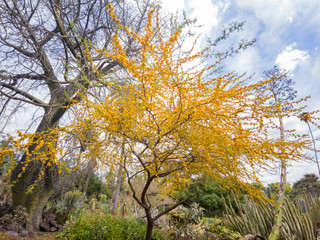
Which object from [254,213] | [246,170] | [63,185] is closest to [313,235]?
[254,213]

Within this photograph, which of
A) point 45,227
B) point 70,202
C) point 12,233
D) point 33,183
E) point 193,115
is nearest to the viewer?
point 193,115

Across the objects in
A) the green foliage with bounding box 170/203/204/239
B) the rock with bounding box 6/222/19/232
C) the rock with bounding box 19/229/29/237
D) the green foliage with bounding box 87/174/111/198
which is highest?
the green foliage with bounding box 87/174/111/198

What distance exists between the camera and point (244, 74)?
2562mm

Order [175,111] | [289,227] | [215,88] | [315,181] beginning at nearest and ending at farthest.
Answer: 1. [215,88]
2. [175,111]
3. [289,227]
4. [315,181]

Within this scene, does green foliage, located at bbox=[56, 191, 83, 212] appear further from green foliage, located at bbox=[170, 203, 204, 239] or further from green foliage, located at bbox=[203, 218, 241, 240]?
green foliage, located at bbox=[203, 218, 241, 240]

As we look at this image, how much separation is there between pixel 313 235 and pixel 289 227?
359mm

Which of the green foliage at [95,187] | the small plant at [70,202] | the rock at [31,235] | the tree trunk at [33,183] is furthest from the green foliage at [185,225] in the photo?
the green foliage at [95,187]

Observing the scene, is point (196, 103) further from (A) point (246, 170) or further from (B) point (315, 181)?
(B) point (315, 181)

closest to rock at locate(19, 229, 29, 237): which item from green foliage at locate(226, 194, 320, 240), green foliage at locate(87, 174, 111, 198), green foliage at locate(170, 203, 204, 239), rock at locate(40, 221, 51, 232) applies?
rock at locate(40, 221, 51, 232)

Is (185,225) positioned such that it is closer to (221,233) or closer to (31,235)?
(221,233)

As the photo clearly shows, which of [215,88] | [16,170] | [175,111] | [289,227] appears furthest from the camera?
[16,170]

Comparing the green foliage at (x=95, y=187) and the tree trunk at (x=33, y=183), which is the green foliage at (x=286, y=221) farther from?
the green foliage at (x=95, y=187)

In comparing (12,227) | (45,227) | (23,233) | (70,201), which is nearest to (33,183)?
(12,227)

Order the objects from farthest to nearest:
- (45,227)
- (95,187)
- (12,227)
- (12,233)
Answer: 1. (95,187)
2. (45,227)
3. (12,227)
4. (12,233)
